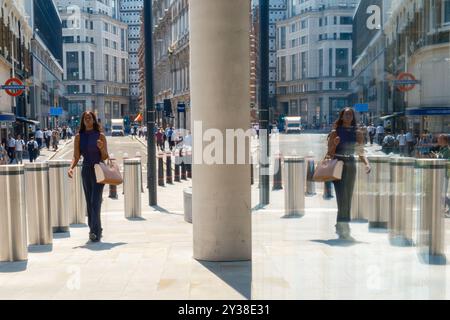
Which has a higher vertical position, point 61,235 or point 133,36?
point 133,36

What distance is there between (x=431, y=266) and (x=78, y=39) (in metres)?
8.39

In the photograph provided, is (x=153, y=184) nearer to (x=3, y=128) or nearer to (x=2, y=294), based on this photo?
(x=2, y=294)

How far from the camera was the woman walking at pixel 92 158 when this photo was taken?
7387 mm

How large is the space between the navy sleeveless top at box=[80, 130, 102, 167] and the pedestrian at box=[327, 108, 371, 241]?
3.11 m

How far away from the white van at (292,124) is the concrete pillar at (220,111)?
12.8ft

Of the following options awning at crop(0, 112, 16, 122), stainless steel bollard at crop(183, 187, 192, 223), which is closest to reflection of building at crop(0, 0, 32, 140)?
awning at crop(0, 112, 16, 122)

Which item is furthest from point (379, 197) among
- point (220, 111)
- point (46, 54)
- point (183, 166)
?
point (183, 166)

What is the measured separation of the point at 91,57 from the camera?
11867 millimetres

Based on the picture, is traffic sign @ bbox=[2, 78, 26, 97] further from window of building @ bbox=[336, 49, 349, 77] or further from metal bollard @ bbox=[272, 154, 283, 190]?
window of building @ bbox=[336, 49, 349, 77]

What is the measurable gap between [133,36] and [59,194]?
5.82m

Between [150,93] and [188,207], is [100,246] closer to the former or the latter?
[188,207]

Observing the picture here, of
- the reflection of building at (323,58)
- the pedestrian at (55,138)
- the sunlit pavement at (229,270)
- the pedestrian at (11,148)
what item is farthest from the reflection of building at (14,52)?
the sunlit pavement at (229,270)

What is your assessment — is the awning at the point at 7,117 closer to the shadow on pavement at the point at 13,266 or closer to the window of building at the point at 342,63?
the window of building at the point at 342,63

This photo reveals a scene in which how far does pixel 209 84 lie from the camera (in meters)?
5.99
